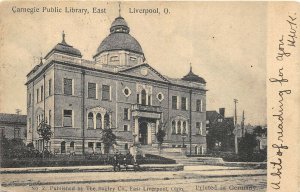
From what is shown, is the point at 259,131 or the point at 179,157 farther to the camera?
the point at 179,157

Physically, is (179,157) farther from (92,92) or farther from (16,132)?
(16,132)

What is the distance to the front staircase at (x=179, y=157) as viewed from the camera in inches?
460

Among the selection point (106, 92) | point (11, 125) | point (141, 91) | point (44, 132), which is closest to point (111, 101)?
point (106, 92)

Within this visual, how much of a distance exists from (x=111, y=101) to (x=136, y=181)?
7.09 feet

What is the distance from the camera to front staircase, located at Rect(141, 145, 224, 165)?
38.3ft

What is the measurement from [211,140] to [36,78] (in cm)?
450

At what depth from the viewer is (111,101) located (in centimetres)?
1145

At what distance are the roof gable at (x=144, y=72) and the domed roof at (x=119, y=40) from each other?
0.47 meters

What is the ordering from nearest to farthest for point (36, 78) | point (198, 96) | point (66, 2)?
point (66, 2), point (36, 78), point (198, 96)

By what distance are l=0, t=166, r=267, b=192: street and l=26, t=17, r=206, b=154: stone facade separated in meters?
0.85

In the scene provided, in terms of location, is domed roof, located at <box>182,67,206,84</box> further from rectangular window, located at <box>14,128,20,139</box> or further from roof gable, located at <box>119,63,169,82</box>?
rectangular window, located at <box>14,128,20,139</box>

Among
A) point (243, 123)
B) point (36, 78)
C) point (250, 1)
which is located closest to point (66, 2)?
point (36, 78)

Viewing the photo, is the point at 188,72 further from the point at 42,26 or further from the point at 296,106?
the point at 42,26

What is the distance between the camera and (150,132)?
11703 mm
